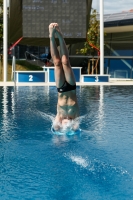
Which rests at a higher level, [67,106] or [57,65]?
[57,65]

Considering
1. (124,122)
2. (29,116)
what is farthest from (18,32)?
(124,122)

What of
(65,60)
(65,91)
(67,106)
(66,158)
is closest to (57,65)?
(65,60)

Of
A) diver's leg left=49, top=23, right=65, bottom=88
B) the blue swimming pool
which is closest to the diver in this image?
diver's leg left=49, top=23, right=65, bottom=88

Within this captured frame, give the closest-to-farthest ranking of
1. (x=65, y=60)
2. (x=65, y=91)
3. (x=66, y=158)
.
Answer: (x=66, y=158) < (x=65, y=60) < (x=65, y=91)

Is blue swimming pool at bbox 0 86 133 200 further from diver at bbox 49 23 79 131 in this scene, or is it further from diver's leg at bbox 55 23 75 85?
diver's leg at bbox 55 23 75 85

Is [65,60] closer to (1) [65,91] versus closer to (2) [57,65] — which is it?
(2) [57,65]

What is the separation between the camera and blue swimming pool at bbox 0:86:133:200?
16.7 ft

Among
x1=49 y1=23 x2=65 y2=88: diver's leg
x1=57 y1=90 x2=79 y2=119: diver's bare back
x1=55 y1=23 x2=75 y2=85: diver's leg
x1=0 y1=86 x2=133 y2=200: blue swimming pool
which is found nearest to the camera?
x1=0 y1=86 x2=133 y2=200: blue swimming pool

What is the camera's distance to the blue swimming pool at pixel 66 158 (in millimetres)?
5102

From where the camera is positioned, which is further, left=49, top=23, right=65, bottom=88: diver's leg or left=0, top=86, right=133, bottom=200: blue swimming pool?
left=49, top=23, right=65, bottom=88: diver's leg

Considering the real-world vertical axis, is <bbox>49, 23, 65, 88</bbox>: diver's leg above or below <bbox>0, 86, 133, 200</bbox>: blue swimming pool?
above

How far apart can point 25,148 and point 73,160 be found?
124 centimetres

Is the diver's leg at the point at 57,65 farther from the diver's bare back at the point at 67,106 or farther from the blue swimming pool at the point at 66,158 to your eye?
the blue swimming pool at the point at 66,158

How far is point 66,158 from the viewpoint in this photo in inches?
262
